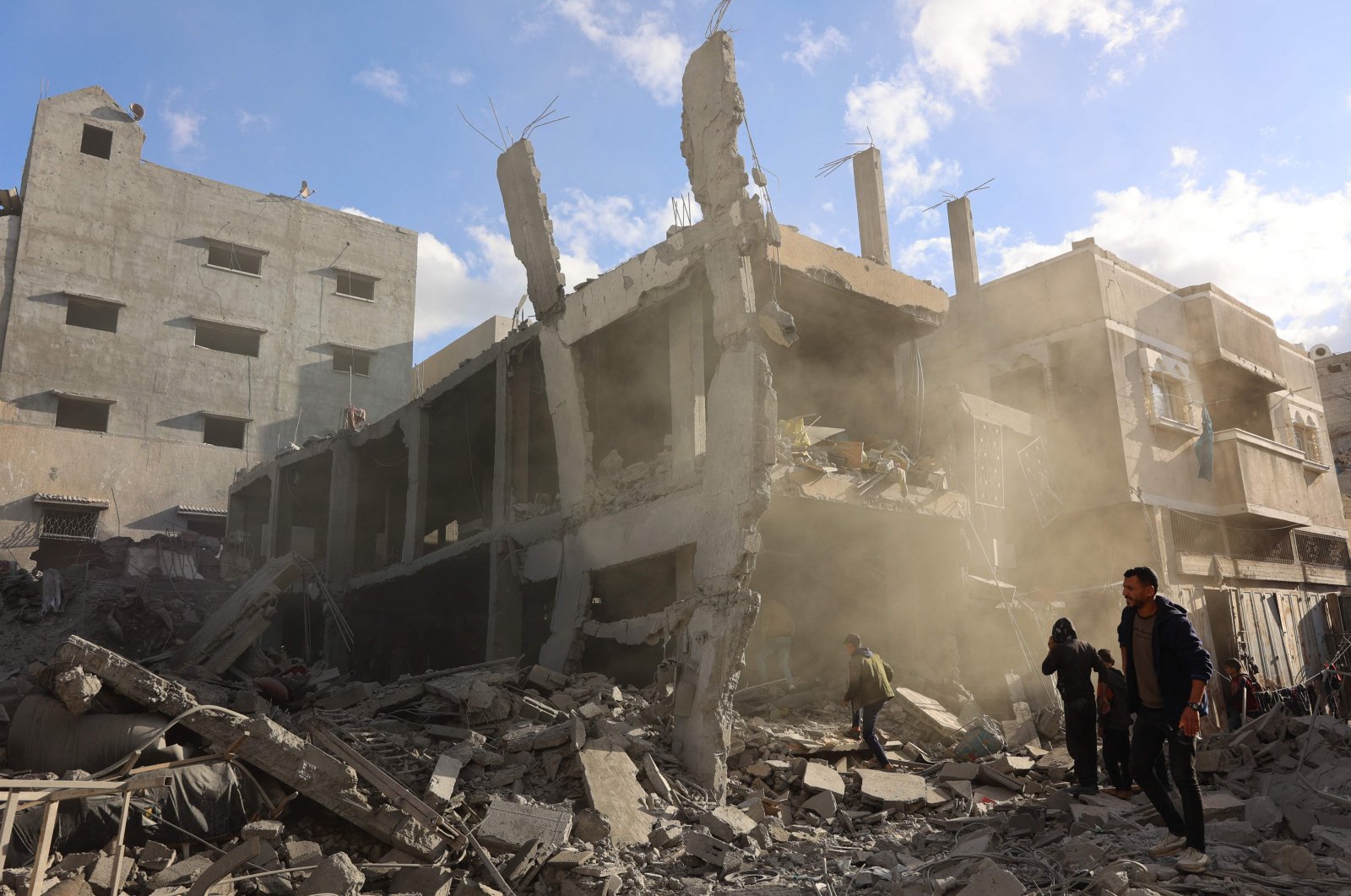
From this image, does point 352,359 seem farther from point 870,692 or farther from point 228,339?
point 870,692

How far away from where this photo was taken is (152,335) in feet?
86.3

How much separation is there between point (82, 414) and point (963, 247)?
2404 cm

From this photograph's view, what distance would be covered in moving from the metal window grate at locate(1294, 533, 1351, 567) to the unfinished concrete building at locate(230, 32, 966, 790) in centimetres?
1234

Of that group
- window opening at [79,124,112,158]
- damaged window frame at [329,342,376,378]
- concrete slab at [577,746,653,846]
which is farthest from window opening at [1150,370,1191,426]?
window opening at [79,124,112,158]

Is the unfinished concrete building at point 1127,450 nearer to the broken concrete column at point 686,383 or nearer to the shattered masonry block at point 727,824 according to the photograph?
the broken concrete column at point 686,383

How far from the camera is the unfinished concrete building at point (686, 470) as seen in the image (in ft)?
30.3

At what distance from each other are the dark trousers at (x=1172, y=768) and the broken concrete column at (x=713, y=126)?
21.6ft

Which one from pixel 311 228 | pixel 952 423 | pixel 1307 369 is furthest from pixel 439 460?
pixel 1307 369

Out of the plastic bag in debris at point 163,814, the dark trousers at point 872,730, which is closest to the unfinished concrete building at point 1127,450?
the dark trousers at point 872,730

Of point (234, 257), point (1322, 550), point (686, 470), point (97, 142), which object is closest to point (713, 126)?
point (686, 470)

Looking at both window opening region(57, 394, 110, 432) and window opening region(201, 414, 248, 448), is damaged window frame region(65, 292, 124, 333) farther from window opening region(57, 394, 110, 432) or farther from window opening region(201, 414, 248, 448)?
window opening region(201, 414, 248, 448)

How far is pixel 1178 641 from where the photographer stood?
4984mm

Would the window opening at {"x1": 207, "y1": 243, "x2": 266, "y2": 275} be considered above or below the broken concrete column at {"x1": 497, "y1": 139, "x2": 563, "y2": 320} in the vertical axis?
above

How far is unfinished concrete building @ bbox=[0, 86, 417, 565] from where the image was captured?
24.2m
